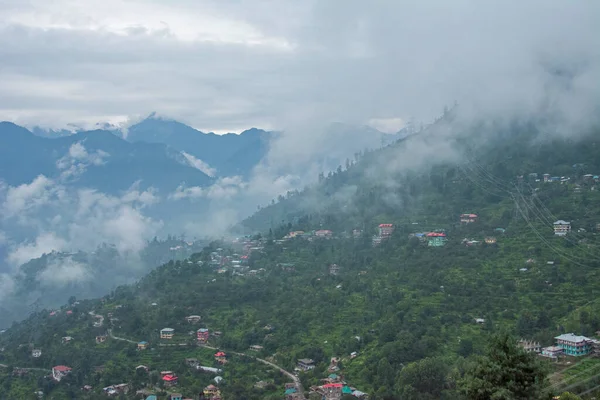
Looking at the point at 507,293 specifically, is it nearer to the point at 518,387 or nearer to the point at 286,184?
the point at 518,387

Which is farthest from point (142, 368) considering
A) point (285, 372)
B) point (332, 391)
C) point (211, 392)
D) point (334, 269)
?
point (334, 269)

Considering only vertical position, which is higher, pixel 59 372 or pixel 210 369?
pixel 210 369

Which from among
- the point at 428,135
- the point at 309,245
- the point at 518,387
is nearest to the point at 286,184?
the point at 428,135

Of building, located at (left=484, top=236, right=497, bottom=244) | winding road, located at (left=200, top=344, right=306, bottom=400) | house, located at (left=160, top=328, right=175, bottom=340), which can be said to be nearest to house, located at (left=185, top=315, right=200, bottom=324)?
house, located at (left=160, top=328, right=175, bottom=340)

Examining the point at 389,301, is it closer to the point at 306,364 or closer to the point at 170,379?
the point at 306,364

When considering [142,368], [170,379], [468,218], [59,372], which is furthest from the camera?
[468,218]

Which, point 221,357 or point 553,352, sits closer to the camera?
point 553,352

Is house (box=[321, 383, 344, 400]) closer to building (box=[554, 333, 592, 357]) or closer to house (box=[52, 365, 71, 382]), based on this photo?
building (box=[554, 333, 592, 357])

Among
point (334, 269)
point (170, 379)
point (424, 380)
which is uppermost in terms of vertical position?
point (334, 269)
